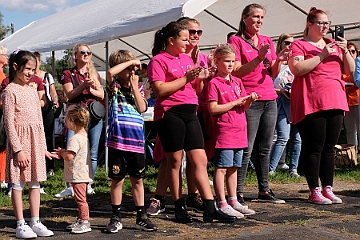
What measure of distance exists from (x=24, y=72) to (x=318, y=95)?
9.47 feet

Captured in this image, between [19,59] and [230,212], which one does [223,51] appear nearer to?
[230,212]

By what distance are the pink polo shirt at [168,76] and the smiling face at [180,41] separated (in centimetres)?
8

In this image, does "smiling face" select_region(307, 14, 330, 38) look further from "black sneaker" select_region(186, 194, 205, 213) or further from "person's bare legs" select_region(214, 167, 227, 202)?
"black sneaker" select_region(186, 194, 205, 213)

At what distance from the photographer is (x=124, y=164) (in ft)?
17.8

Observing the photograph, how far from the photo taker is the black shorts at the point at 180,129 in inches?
214

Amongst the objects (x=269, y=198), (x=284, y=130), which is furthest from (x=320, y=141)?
(x=284, y=130)

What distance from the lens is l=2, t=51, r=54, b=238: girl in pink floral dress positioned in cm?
518

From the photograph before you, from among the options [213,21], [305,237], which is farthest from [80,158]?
[213,21]

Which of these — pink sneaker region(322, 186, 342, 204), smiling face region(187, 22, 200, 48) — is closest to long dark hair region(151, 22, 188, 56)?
smiling face region(187, 22, 200, 48)

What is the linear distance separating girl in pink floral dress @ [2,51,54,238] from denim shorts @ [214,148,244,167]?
1560mm

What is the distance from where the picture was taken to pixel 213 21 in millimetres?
13531

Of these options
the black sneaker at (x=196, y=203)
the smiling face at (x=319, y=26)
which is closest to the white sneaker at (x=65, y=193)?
the black sneaker at (x=196, y=203)

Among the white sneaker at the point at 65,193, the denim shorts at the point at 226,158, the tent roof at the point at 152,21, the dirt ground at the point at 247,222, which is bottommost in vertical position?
the dirt ground at the point at 247,222

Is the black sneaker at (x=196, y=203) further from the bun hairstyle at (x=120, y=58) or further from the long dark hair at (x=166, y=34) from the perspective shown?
the bun hairstyle at (x=120, y=58)
